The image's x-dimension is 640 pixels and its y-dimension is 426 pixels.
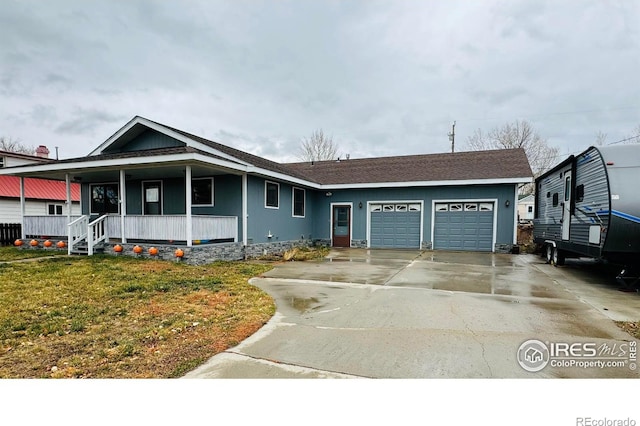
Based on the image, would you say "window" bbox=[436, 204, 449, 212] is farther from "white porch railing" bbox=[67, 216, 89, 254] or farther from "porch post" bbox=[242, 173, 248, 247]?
"white porch railing" bbox=[67, 216, 89, 254]

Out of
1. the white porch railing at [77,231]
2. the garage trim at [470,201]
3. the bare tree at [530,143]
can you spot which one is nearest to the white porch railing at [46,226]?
the white porch railing at [77,231]

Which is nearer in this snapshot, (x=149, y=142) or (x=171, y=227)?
(x=171, y=227)

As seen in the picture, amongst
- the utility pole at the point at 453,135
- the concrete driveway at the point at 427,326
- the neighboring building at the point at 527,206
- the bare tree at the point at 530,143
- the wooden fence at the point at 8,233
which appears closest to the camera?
the concrete driveway at the point at 427,326

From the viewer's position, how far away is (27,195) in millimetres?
17938

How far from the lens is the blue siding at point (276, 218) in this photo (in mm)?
11361

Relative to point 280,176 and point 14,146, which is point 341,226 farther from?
point 14,146

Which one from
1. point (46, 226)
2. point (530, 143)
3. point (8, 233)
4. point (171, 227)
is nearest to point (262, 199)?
point (171, 227)

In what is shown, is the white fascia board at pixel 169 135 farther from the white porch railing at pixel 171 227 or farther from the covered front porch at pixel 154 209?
the white porch railing at pixel 171 227

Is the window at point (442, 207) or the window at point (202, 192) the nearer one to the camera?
the window at point (202, 192)

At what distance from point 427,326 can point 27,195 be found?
22710 mm

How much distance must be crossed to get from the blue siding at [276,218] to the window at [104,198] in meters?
6.12
